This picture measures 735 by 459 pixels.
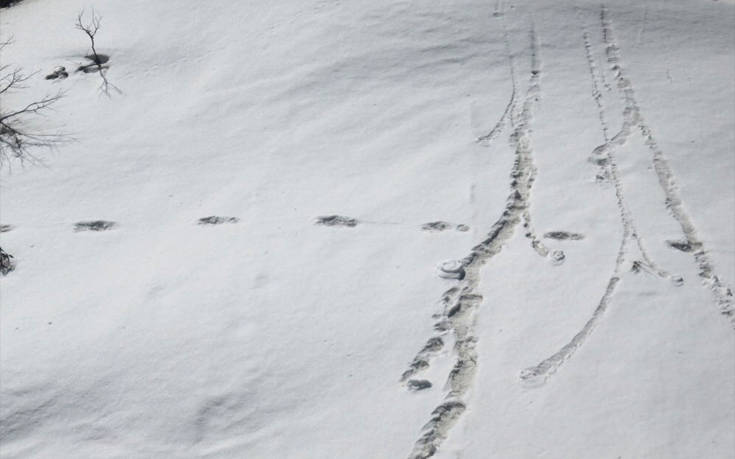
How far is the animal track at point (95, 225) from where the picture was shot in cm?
548

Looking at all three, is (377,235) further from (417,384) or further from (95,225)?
(95,225)

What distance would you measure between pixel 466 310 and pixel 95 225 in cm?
269

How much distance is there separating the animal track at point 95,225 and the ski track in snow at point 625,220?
3041 millimetres

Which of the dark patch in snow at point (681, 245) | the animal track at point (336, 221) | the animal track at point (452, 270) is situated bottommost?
the dark patch in snow at point (681, 245)

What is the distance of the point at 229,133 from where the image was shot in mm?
6289

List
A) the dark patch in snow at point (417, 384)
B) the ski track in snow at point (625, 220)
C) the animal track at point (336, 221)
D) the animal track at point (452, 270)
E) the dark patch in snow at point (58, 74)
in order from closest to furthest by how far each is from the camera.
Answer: the dark patch in snow at point (417, 384) → the ski track in snow at point (625, 220) → the animal track at point (452, 270) → the animal track at point (336, 221) → the dark patch in snow at point (58, 74)

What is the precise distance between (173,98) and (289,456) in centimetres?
373

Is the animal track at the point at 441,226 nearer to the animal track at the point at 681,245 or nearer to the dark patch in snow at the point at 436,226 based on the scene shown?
the dark patch in snow at the point at 436,226

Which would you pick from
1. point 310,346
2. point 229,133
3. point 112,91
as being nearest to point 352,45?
point 229,133

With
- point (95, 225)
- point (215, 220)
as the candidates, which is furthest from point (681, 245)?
point (95, 225)

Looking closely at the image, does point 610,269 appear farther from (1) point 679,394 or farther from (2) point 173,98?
(2) point 173,98

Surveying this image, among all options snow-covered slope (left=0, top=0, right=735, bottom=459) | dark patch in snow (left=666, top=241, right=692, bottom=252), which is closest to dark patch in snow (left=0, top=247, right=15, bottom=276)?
snow-covered slope (left=0, top=0, right=735, bottom=459)

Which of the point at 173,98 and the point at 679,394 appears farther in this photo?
the point at 173,98

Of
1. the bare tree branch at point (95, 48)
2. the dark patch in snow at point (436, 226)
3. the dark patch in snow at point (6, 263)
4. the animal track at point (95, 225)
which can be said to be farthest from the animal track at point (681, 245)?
the bare tree branch at point (95, 48)
